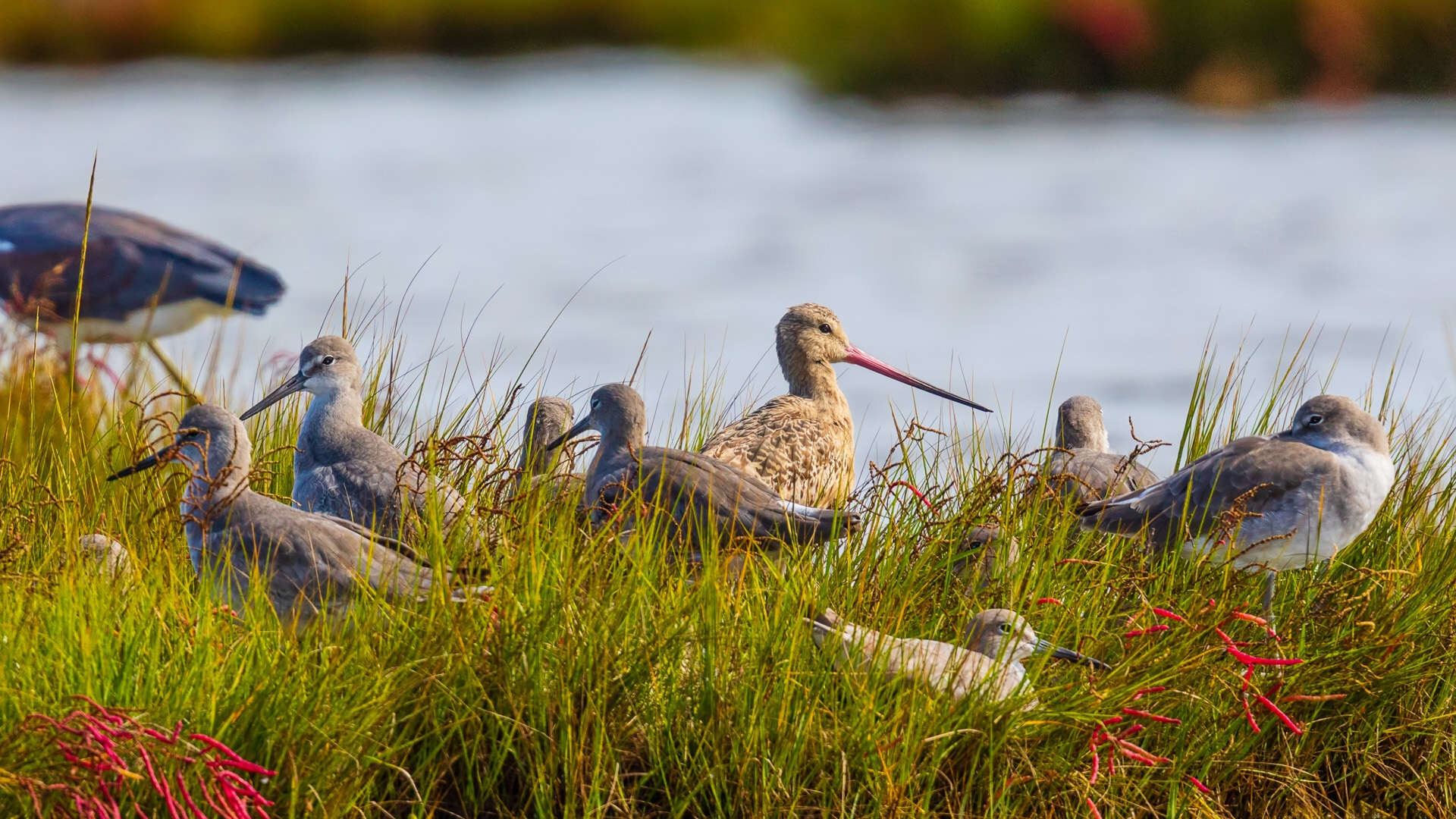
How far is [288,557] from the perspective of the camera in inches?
163

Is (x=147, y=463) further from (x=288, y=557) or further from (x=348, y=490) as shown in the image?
(x=288, y=557)

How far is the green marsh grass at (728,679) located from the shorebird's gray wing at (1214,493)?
0.10 m

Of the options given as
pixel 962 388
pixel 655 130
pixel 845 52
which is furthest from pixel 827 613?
pixel 655 130

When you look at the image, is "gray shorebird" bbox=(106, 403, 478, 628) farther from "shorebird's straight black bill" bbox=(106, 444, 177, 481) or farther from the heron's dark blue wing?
the heron's dark blue wing

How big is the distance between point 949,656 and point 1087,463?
5.25 feet

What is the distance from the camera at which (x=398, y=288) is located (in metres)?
19.4

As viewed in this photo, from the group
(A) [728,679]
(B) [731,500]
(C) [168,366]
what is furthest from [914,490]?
(C) [168,366]

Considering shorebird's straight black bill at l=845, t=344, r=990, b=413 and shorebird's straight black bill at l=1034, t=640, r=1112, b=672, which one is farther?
shorebird's straight black bill at l=845, t=344, r=990, b=413

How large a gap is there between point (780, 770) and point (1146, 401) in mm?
9864

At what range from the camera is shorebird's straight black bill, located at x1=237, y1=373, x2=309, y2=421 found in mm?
5379

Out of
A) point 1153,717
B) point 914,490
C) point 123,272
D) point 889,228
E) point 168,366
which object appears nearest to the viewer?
point 1153,717

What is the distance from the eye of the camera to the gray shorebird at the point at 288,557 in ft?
13.3

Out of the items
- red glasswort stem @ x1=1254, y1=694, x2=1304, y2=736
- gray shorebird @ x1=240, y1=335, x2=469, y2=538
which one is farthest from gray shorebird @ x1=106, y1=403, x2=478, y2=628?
red glasswort stem @ x1=1254, y1=694, x2=1304, y2=736

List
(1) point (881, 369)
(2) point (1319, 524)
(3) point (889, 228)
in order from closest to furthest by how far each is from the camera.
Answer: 1. (2) point (1319, 524)
2. (1) point (881, 369)
3. (3) point (889, 228)
